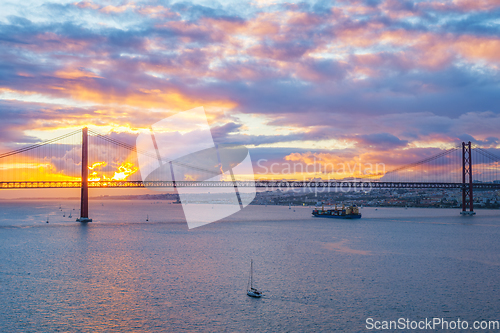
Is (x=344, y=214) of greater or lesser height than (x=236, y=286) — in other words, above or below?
below

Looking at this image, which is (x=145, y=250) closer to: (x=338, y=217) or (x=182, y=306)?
(x=182, y=306)

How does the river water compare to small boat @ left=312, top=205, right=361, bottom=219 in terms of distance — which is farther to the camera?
small boat @ left=312, top=205, right=361, bottom=219

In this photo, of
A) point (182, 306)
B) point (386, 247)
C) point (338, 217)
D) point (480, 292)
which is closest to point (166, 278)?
point (182, 306)

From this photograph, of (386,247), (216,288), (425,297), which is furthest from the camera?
(386,247)

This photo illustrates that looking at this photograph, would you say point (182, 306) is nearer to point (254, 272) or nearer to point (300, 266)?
point (254, 272)

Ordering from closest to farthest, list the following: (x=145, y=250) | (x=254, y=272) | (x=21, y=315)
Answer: (x=21, y=315)
(x=254, y=272)
(x=145, y=250)

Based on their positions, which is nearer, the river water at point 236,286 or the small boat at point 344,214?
the river water at point 236,286

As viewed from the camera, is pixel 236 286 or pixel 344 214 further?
pixel 344 214

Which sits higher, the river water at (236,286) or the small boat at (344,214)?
the river water at (236,286)

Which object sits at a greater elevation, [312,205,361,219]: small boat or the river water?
the river water

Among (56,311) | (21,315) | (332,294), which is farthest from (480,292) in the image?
(21,315)

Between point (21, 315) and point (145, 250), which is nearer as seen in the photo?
point (21, 315)
